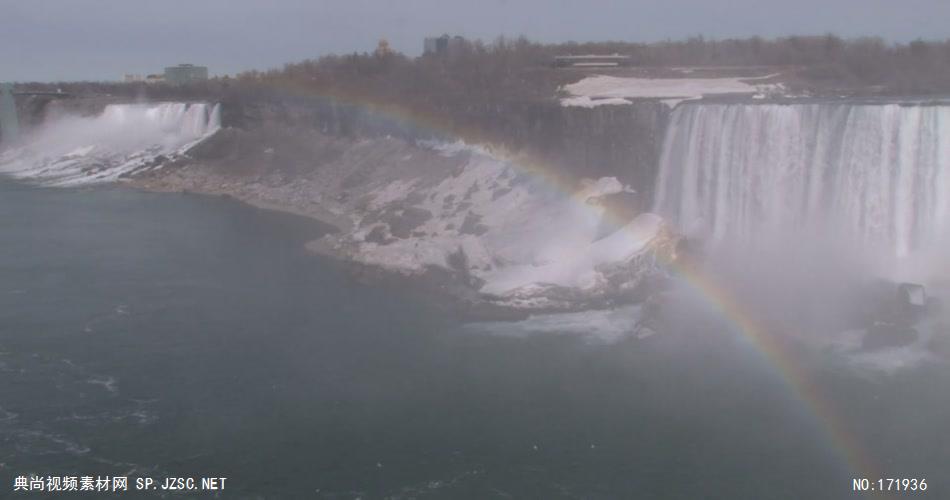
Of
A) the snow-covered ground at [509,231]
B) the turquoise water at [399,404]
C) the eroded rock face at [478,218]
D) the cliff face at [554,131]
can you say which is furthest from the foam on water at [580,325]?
the cliff face at [554,131]

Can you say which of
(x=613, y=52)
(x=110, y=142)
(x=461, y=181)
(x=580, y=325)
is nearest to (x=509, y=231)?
(x=461, y=181)

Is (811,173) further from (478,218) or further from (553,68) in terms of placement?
(553,68)

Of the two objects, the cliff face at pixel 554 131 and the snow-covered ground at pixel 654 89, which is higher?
the snow-covered ground at pixel 654 89

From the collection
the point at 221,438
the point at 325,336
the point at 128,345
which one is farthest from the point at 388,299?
the point at 221,438

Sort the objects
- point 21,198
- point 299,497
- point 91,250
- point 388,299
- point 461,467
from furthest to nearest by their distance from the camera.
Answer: point 21,198 → point 91,250 → point 388,299 → point 461,467 → point 299,497

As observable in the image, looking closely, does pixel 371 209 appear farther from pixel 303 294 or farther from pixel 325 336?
pixel 325 336

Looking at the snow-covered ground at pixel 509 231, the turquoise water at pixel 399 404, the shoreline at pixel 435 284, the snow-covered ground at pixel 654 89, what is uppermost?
the snow-covered ground at pixel 654 89

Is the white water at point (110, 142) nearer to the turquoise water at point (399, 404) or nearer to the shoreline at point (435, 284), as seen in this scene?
the shoreline at point (435, 284)
